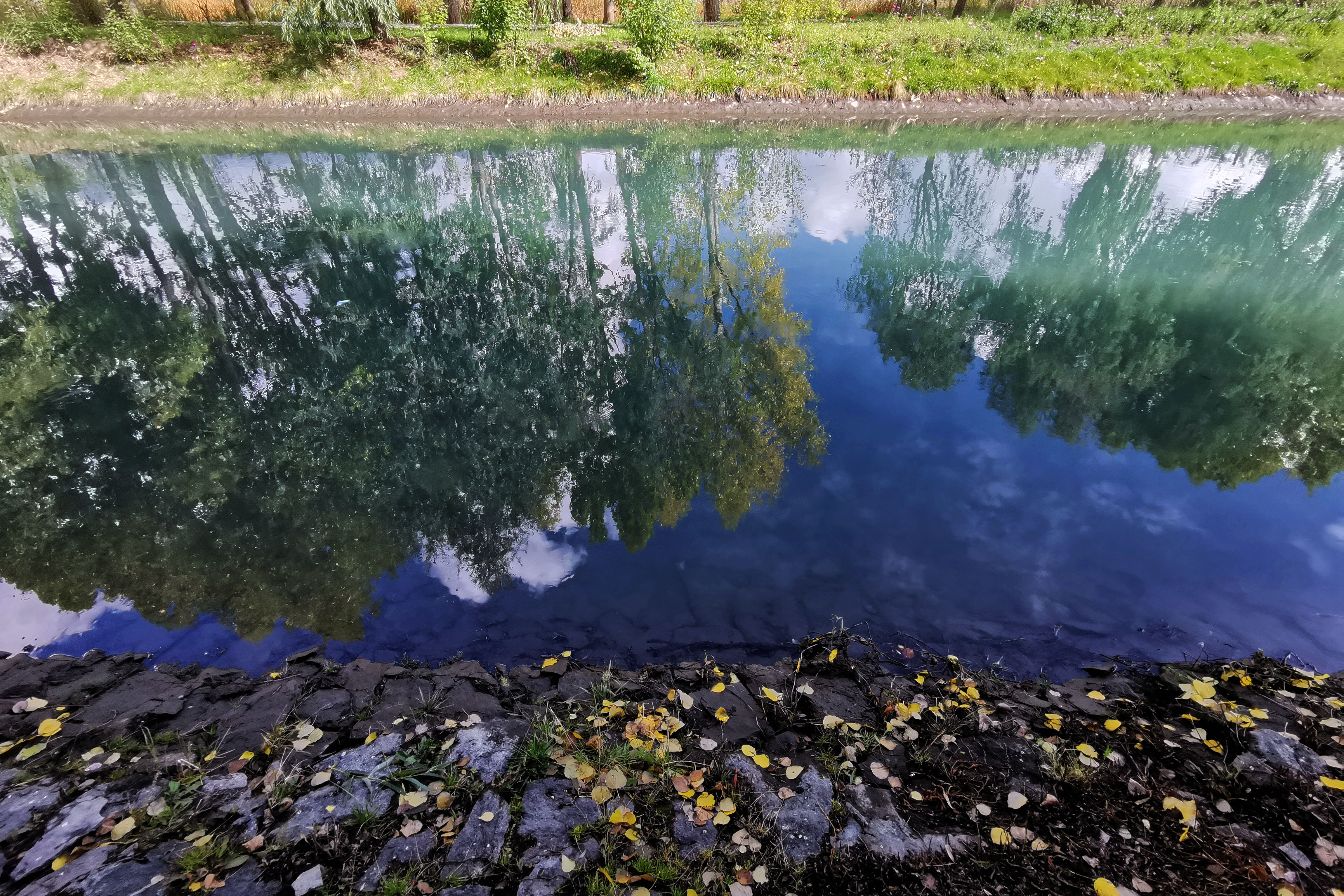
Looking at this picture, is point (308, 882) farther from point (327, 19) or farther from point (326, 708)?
point (327, 19)

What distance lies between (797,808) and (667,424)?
250 inches

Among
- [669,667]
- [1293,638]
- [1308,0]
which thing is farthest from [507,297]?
[1308,0]

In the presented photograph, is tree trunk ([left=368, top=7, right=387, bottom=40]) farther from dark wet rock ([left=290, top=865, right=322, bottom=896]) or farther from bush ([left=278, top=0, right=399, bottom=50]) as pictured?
dark wet rock ([left=290, top=865, right=322, bottom=896])

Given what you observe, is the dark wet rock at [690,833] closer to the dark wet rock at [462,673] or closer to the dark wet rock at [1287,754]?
the dark wet rock at [462,673]

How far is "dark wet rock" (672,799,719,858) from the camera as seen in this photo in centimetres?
381

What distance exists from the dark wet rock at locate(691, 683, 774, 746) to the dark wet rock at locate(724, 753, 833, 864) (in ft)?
1.20

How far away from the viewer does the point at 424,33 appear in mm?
30609

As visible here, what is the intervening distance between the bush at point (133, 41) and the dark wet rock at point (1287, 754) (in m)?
46.0

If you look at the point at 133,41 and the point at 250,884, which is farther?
the point at 133,41

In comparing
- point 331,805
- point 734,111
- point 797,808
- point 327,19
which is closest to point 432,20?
point 327,19

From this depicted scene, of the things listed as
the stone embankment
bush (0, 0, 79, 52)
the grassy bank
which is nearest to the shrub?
the grassy bank

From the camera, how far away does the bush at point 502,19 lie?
2944 cm

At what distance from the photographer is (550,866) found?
3.67 m

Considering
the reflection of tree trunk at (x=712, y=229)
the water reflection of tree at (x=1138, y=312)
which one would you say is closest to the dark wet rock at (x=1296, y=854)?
the water reflection of tree at (x=1138, y=312)
